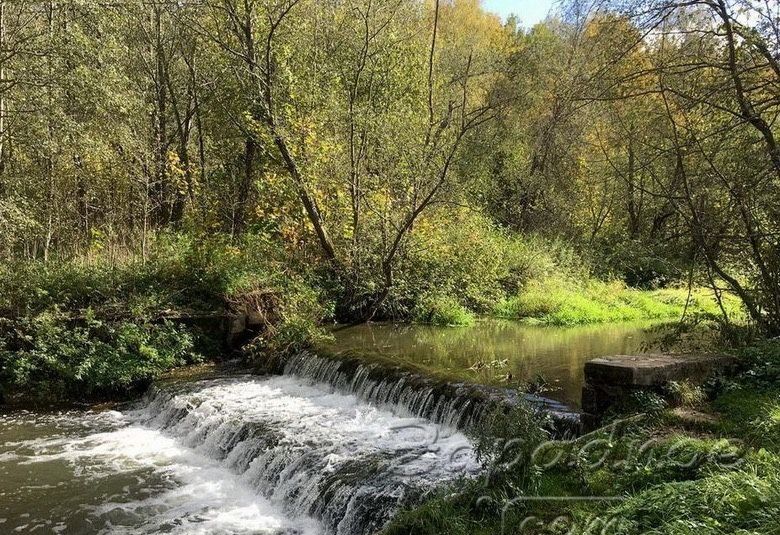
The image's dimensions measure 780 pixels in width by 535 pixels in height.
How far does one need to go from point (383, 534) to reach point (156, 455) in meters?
4.74

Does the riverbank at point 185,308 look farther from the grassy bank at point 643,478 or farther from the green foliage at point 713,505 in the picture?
the green foliage at point 713,505

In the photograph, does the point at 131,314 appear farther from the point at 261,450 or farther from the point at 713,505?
the point at 713,505

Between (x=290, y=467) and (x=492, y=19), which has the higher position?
(x=492, y=19)

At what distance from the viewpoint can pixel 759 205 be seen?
23.0 ft

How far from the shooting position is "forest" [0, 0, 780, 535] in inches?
268

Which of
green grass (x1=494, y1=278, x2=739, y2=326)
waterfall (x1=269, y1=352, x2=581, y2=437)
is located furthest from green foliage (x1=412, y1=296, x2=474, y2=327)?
waterfall (x1=269, y1=352, x2=581, y2=437)

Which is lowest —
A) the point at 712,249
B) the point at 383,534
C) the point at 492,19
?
the point at 383,534

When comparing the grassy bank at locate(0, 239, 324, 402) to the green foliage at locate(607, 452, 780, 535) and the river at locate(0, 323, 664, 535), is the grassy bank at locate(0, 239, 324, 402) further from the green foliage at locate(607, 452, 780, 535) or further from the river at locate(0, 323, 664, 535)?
the green foliage at locate(607, 452, 780, 535)

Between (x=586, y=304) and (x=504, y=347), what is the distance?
5.22 meters

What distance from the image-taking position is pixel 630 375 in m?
5.21

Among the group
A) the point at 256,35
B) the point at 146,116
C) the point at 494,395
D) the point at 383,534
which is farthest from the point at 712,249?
the point at 146,116

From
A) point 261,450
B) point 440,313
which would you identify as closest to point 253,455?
point 261,450

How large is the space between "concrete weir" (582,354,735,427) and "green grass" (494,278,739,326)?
8.39 metres

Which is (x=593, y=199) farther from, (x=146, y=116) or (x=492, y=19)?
(x=146, y=116)
